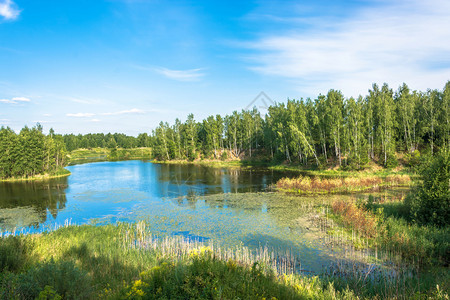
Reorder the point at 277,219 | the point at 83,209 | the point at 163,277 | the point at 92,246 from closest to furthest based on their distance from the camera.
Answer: the point at 163,277 < the point at 92,246 < the point at 277,219 < the point at 83,209

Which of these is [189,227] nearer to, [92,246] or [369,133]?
[92,246]

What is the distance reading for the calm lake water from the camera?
17469mm

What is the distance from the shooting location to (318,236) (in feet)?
57.4

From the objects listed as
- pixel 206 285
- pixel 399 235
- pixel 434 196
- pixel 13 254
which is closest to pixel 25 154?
pixel 13 254

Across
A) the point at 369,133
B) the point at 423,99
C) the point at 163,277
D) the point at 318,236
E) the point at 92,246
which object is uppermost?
the point at 423,99

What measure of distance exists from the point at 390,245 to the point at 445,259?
7.90 ft

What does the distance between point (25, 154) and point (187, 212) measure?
4589 cm

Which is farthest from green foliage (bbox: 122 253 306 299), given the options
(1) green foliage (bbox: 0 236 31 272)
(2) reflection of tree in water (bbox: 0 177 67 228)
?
(2) reflection of tree in water (bbox: 0 177 67 228)

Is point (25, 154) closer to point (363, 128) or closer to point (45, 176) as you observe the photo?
point (45, 176)

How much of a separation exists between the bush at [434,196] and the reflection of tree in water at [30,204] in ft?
96.2

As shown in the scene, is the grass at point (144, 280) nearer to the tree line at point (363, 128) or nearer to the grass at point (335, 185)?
the grass at point (335, 185)

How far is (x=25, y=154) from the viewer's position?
5156cm

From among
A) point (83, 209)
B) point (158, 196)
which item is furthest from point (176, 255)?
point (158, 196)

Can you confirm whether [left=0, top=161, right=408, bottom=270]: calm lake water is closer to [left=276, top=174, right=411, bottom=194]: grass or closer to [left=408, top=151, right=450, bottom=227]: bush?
[left=276, top=174, right=411, bottom=194]: grass
